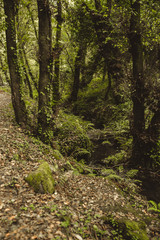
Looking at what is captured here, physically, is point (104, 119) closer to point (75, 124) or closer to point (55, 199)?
point (75, 124)

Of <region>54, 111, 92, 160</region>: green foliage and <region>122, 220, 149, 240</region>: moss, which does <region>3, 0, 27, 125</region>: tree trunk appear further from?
<region>122, 220, 149, 240</region>: moss

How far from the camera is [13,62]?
23.9 feet

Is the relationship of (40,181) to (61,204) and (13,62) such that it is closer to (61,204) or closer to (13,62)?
(61,204)

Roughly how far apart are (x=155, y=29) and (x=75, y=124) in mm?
6598

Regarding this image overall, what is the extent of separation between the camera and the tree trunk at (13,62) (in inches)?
268

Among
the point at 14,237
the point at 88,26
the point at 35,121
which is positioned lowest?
the point at 14,237

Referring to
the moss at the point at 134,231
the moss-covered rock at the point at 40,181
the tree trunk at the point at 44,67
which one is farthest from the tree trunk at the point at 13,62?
the moss at the point at 134,231

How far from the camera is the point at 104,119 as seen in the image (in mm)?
14773

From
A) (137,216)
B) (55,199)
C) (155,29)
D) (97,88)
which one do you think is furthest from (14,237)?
(97,88)

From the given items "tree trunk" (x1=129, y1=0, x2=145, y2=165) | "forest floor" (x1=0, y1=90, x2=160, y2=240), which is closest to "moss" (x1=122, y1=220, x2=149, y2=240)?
"forest floor" (x1=0, y1=90, x2=160, y2=240)

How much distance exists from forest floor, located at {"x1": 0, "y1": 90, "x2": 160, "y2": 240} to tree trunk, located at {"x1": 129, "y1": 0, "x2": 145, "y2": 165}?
1788 mm

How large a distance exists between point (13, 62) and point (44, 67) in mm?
1512

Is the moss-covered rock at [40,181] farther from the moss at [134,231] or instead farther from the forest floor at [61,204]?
the moss at [134,231]

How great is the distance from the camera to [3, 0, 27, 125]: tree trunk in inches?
268
